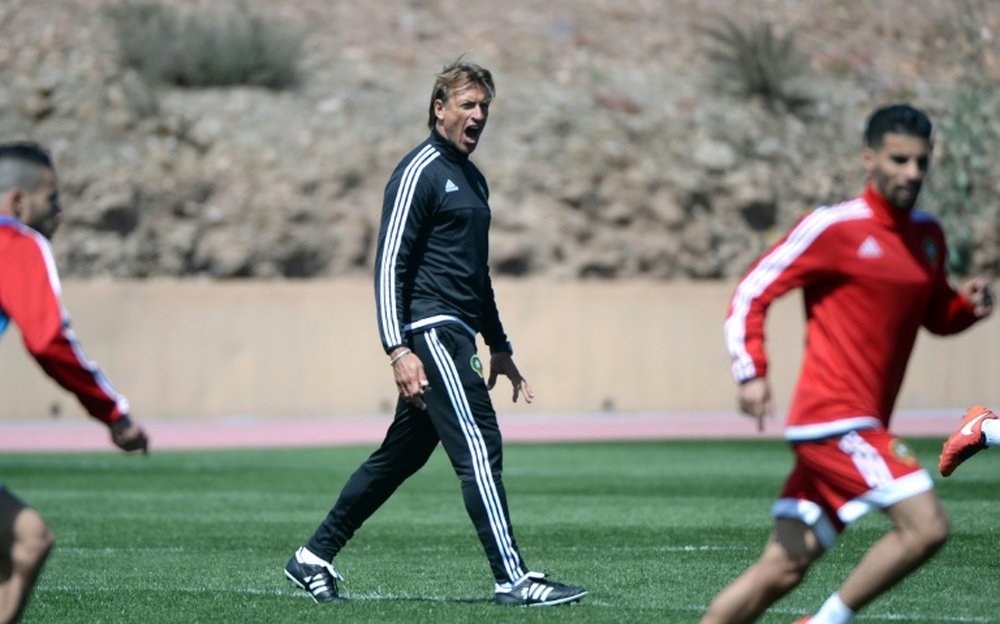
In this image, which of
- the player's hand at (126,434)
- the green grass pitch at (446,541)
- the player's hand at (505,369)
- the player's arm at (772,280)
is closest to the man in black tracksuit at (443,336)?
the green grass pitch at (446,541)

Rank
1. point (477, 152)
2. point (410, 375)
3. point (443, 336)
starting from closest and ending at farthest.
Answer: point (410, 375)
point (443, 336)
point (477, 152)

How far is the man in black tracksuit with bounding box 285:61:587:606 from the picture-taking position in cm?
821

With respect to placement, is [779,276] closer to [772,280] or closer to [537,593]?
[772,280]

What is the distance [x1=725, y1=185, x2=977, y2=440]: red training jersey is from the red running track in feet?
57.7

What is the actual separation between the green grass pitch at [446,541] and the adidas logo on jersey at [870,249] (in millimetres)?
1986

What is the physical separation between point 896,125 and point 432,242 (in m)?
2.75

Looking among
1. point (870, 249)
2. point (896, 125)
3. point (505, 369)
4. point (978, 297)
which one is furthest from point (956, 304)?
point (505, 369)

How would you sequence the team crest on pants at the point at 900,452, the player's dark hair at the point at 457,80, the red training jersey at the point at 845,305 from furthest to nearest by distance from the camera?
the player's dark hair at the point at 457,80 < the red training jersey at the point at 845,305 < the team crest on pants at the point at 900,452

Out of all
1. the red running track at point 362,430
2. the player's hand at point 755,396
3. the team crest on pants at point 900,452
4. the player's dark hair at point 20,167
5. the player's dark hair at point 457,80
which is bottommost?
the red running track at point 362,430

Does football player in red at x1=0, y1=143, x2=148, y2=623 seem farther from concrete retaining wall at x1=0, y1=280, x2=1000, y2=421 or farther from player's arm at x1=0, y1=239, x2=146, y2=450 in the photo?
concrete retaining wall at x1=0, y1=280, x2=1000, y2=421

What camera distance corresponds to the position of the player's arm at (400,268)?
8141mm

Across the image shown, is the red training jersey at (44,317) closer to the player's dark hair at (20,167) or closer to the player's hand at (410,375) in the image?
the player's dark hair at (20,167)

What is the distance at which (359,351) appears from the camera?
30.3m

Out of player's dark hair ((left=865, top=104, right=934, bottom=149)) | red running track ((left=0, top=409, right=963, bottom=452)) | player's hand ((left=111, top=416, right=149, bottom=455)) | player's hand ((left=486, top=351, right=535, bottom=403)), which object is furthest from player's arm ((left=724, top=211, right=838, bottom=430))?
red running track ((left=0, top=409, right=963, bottom=452))
